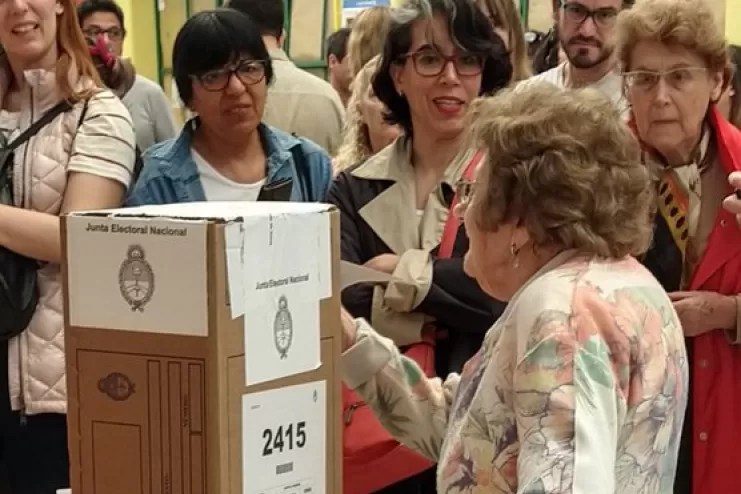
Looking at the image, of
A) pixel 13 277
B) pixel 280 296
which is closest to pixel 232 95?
pixel 13 277

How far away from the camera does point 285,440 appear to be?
1503 mm

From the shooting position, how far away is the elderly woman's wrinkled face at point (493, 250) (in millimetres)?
1505

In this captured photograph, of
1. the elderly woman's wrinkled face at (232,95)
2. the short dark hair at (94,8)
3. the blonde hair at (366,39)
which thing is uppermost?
the short dark hair at (94,8)

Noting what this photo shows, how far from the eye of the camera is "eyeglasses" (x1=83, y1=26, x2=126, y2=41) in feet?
14.5

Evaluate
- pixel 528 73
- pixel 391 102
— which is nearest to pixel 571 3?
pixel 528 73

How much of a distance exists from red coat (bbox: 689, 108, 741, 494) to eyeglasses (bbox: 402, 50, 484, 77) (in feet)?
1.62

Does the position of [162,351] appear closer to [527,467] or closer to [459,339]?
[527,467]

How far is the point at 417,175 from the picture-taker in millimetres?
2281

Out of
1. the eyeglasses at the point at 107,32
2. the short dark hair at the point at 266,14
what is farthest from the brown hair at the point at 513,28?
the eyeglasses at the point at 107,32

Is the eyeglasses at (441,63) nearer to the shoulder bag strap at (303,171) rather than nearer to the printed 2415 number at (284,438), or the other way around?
the shoulder bag strap at (303,171)

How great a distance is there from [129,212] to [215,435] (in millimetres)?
300

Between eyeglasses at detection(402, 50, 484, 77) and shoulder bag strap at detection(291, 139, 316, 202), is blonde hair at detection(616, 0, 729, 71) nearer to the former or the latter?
eyeglasses at detection(402, 50, 484, 77)

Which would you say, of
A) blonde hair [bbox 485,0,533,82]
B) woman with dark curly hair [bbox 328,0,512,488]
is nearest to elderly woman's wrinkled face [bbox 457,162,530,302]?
woman with dark curly hair [bbox 328,0,512,488]

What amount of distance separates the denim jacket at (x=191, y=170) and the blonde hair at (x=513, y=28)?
1.76ft
